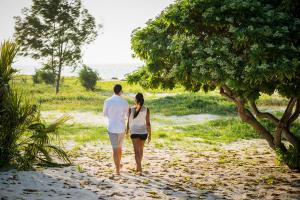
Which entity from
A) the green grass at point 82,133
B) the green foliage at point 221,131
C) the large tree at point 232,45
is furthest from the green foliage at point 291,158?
the green grass at point 82,133

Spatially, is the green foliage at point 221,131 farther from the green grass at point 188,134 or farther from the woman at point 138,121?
the woman at point 138,121

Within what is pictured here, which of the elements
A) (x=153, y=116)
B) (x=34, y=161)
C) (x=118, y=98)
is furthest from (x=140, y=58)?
(x=153, y=116)

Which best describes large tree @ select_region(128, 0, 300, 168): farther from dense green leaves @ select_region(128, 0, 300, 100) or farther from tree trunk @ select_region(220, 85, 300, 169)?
tree trunk @ select_region(220, 85, 300, 169)

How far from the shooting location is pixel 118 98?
1037 centimetres

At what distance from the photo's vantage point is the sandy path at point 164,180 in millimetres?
8875

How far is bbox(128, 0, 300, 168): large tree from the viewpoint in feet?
28.3

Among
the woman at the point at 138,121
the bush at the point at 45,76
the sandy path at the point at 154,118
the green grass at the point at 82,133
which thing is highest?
the bush at the point at 45,76

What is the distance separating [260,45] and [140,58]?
3.75 m

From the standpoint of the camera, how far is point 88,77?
172 ft

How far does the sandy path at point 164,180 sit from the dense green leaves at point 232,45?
7.94 ft

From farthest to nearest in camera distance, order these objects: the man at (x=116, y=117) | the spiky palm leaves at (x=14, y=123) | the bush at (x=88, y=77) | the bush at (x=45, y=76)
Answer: the bush at (x=45, y=76) < the bush at (x=88, y=77) < the spiky palm leaves at (x=14, y=123) < the man at (x=116, y=117)

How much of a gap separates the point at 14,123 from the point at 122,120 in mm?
2948

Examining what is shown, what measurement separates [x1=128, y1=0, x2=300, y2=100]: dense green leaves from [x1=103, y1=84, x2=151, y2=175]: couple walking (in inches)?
46.5

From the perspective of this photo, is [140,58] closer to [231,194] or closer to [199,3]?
[199,3]
